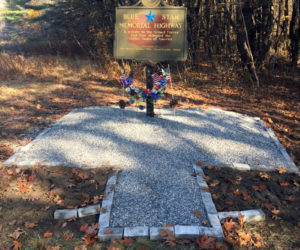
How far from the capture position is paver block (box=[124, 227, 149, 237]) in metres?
2.92

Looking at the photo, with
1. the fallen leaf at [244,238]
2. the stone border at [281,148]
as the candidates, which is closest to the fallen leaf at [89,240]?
the fallen leaf at [244,238]

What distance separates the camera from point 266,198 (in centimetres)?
365

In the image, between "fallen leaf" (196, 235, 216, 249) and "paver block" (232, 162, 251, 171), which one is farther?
"paver block" (232, 162, 251, 171)

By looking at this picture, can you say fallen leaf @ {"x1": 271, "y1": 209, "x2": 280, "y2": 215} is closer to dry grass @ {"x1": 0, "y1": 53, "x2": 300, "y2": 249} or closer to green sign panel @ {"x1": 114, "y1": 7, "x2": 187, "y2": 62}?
dry grass @ {"x1": 0, "y1": 53, "x2": 300, "y2": 249}

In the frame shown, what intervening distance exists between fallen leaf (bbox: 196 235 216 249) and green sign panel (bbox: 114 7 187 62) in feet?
12.5

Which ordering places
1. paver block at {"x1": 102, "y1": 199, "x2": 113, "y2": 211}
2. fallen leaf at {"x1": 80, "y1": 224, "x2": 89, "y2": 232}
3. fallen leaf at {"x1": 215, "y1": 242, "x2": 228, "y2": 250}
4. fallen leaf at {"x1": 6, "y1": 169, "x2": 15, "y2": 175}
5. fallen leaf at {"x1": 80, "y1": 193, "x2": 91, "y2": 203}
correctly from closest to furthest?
fallen leaf at {"x1": 215, "y1": 242, "x2": 228, "y2": 250} < fallen leaf at {"x1": 80, "y1": 224, "x2": 89, "y2": 232} < paver block at {"x1": 102, "y1": 199, "x2": 113, "y2": 211} < fallen leaf at {"x1": 80, "y1": 193, "x2": 91, "y2": 203} < fallen leaf at {"x1": 6, "y1": 169, "x2": 15, "y2": 175}

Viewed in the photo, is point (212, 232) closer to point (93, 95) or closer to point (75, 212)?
point (75, 212)

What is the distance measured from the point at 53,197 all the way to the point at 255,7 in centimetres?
990

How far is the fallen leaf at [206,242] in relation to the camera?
2768 millimetres

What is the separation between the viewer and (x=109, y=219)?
3.15 meters

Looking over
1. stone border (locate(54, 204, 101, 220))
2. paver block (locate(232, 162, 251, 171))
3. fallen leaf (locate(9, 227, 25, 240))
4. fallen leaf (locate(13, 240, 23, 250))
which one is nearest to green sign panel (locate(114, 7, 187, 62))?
paver block (locate(232, 162, 251, 171))

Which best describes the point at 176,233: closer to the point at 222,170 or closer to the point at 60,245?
the point at 60,245

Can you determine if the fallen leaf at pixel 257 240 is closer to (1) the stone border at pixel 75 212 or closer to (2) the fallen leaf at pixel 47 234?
(1) the stone border at pixel 75 212

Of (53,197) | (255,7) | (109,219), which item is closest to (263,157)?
(109,219)
